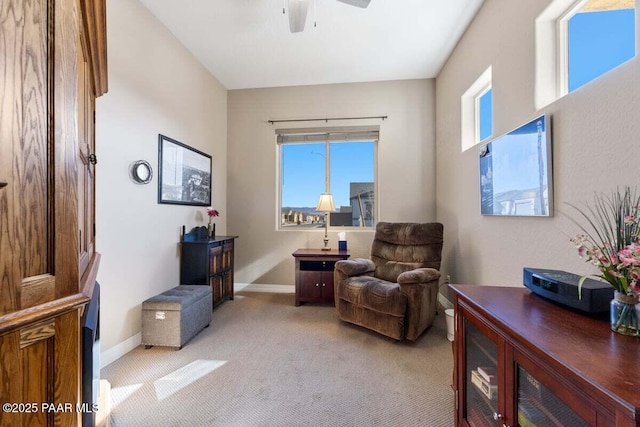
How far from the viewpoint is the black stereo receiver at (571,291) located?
930mm

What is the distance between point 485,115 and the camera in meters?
2.62

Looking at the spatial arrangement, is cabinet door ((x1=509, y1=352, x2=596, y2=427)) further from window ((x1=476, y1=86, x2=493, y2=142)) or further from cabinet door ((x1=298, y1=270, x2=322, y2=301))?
cabinet door ((x1=298, y1=270, x2=322, y2=301))

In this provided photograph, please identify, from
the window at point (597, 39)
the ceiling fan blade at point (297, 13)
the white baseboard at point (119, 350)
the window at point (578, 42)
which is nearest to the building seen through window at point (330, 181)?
the ceiling fan blade at point (297, 13)

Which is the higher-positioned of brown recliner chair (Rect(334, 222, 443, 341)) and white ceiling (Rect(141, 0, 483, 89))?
white ceiling (Rect(141, 0, 483, 89))

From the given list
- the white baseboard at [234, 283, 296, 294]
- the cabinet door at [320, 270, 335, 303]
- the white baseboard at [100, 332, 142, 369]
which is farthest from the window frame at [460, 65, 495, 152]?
the white baseboard at [100, 332, 142, 369]

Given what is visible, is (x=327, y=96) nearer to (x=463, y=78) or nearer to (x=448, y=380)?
(x=463, y=78)

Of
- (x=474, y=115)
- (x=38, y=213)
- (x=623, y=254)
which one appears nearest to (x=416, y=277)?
(x=623, y=254)

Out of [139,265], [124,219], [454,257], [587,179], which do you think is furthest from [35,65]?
[454,257]

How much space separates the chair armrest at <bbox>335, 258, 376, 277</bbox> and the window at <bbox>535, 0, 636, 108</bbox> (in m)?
1.95

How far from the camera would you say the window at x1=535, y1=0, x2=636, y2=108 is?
4.15 ft

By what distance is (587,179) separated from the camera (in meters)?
1.33

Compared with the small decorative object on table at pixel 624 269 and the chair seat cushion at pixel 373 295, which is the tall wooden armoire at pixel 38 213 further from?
the chair seat cushion at pixel 373 295

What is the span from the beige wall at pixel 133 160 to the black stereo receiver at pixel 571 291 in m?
2.68

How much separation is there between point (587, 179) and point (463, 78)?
192 cm
